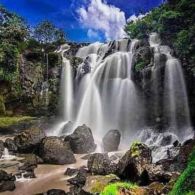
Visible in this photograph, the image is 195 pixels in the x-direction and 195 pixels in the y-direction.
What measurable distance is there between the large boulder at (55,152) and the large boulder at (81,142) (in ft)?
5.74

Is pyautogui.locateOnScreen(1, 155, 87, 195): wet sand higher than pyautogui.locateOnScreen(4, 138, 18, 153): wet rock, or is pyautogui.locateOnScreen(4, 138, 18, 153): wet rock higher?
pyautogui.locateOnScreen(4, 138, 18, 153): wet rock

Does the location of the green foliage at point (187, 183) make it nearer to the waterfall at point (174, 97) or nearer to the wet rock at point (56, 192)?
the wet rock at point (56, 192)

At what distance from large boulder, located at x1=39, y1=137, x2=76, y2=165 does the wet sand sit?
627mm

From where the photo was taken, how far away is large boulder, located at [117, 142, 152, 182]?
14.0 metres

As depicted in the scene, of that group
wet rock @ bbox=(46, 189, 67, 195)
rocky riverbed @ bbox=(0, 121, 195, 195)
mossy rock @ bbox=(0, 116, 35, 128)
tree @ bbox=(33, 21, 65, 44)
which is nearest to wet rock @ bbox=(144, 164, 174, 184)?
rocky riverbed @ bbox=(0, 121, 195, 195)

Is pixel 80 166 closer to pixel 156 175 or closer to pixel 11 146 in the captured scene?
pixel 11 146

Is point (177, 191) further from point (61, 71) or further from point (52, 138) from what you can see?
point (61, 71)

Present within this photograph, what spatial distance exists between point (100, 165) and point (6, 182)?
521 cm

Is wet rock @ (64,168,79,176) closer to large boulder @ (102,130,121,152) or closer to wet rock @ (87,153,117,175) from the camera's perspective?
wet rock @ (87,153,117,175)

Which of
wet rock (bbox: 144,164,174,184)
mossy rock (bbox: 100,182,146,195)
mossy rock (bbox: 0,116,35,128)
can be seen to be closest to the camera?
mossy rock (bbox: 100,182,146,195)

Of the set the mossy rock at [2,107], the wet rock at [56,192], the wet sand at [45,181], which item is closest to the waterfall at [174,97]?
the wet sand at [45,181]

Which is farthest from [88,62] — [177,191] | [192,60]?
[177,191]

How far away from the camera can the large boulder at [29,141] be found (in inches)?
975

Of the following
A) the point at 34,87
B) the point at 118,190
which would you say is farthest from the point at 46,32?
the point at 118,190
